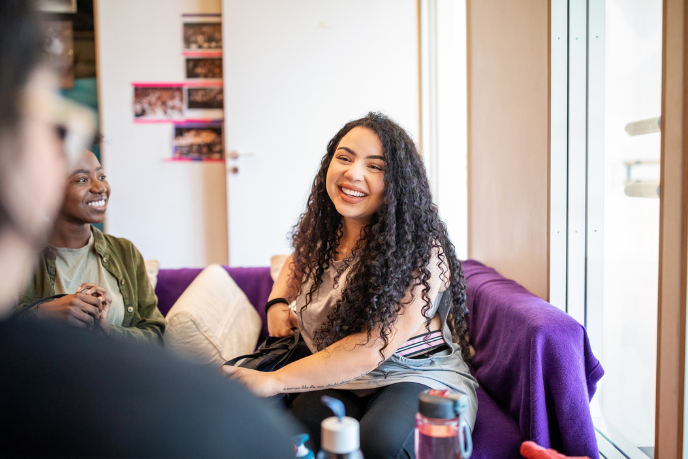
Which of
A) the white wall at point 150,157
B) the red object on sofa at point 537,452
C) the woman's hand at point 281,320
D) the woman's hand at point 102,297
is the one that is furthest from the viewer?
the white wall at point 150,157

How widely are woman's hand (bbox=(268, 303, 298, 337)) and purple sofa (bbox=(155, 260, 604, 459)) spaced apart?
1.96 feet

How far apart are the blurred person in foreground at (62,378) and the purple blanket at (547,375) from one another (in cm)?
97

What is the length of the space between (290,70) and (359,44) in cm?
46

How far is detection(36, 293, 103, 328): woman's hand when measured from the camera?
1256 mm

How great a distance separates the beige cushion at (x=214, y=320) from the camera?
1690 mm

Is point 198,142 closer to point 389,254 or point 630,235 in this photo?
point 389,254

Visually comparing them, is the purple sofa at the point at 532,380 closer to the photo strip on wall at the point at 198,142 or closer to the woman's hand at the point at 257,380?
the woman's hand at the point at 257,380

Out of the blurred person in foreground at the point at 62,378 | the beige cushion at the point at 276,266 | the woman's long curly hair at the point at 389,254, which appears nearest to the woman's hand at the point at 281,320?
the woman's long curly hair at the point at 389,254

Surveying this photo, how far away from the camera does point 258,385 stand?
1.20 m

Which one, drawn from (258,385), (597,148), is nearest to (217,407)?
(258,385)

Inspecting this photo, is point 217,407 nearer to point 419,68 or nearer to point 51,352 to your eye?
point 51,352

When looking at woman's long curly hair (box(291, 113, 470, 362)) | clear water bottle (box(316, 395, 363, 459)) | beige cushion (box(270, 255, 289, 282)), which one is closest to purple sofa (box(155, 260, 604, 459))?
woman's long curly hair (box(291, 113, 470, 362))

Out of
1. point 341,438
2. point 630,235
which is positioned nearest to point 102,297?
point 341,438

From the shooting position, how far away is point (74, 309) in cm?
126
